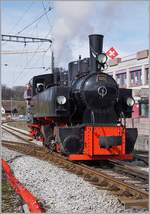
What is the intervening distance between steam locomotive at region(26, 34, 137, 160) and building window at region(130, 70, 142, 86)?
30.6m

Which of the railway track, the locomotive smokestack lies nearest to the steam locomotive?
the locomotive smokestack

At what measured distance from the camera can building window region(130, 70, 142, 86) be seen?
41.4m

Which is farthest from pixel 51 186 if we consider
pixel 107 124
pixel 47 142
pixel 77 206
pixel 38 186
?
pixel 47 142

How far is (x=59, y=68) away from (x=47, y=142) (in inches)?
94.1

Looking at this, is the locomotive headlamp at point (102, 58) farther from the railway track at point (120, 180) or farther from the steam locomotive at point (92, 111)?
the railway track at point (120, 180)

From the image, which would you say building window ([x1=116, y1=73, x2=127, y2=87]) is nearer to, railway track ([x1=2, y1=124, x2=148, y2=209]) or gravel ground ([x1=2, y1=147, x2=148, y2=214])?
railway track ([x1=2, y1=124, x2=148, y2=209])

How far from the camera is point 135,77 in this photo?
139 ft

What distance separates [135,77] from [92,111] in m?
32.8

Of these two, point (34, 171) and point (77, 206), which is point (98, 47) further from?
point (77, 206)

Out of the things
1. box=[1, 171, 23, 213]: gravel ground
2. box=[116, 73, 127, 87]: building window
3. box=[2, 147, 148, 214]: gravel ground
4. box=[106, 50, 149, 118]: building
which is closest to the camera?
box=[1, 171, 23, 213]: gravel ground

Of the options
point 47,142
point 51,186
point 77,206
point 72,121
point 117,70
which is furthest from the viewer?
point 117,70

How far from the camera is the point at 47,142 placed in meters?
12.4

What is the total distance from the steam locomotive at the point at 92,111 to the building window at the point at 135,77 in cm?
3065

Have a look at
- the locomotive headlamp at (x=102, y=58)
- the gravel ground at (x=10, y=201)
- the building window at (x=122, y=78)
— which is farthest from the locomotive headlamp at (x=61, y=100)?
the building window at (x=122, y=78)
